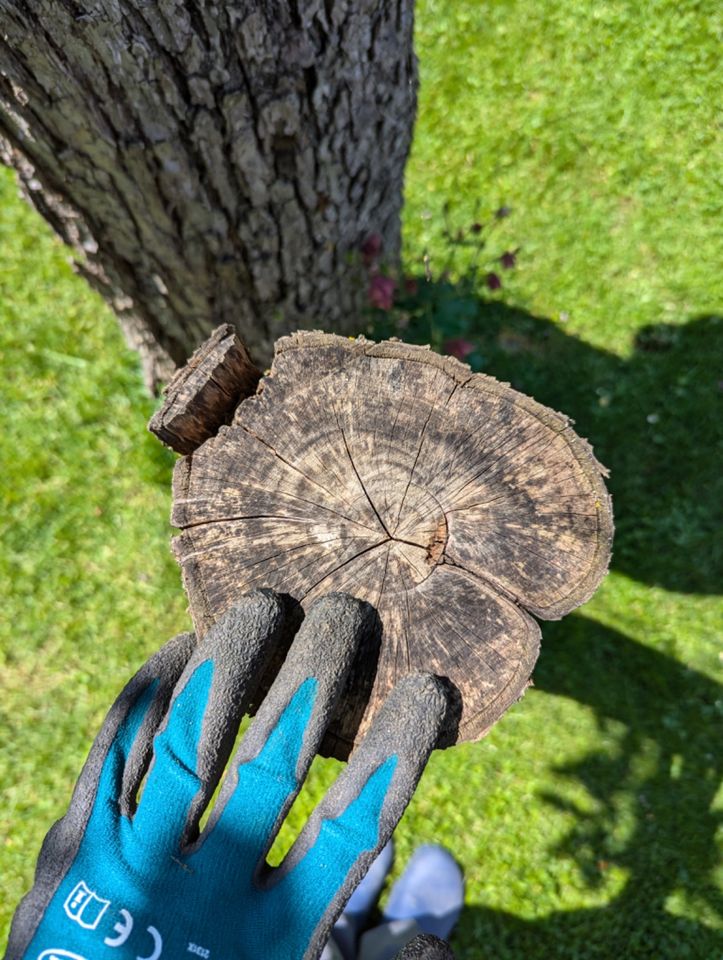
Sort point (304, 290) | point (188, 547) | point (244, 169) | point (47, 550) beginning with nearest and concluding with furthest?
1. point (188, 547)
2. point (244, 169)
3. point (304, 290)
4. point (47, 550)

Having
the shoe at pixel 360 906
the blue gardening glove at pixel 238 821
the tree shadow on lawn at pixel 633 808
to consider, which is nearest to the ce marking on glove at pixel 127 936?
the blue gardening glove at pixel 238 821

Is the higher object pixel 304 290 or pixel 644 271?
pixel 304 290

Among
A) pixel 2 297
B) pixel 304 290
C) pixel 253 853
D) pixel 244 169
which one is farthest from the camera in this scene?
pixel 2 297

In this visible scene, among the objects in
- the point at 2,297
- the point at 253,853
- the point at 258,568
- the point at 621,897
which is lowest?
the point at 621,897

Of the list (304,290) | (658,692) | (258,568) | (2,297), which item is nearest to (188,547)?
(258,568)

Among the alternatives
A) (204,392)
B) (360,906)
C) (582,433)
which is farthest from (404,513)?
(360,906)

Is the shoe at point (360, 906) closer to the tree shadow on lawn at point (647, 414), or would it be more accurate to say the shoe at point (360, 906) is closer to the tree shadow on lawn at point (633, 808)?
the tree shadow on lawn at point (633, 808)

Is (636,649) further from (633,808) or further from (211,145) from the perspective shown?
(211,145)

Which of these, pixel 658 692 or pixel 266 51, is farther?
pixel 658 692

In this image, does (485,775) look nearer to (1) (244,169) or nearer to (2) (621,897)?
(2) (621,897)
